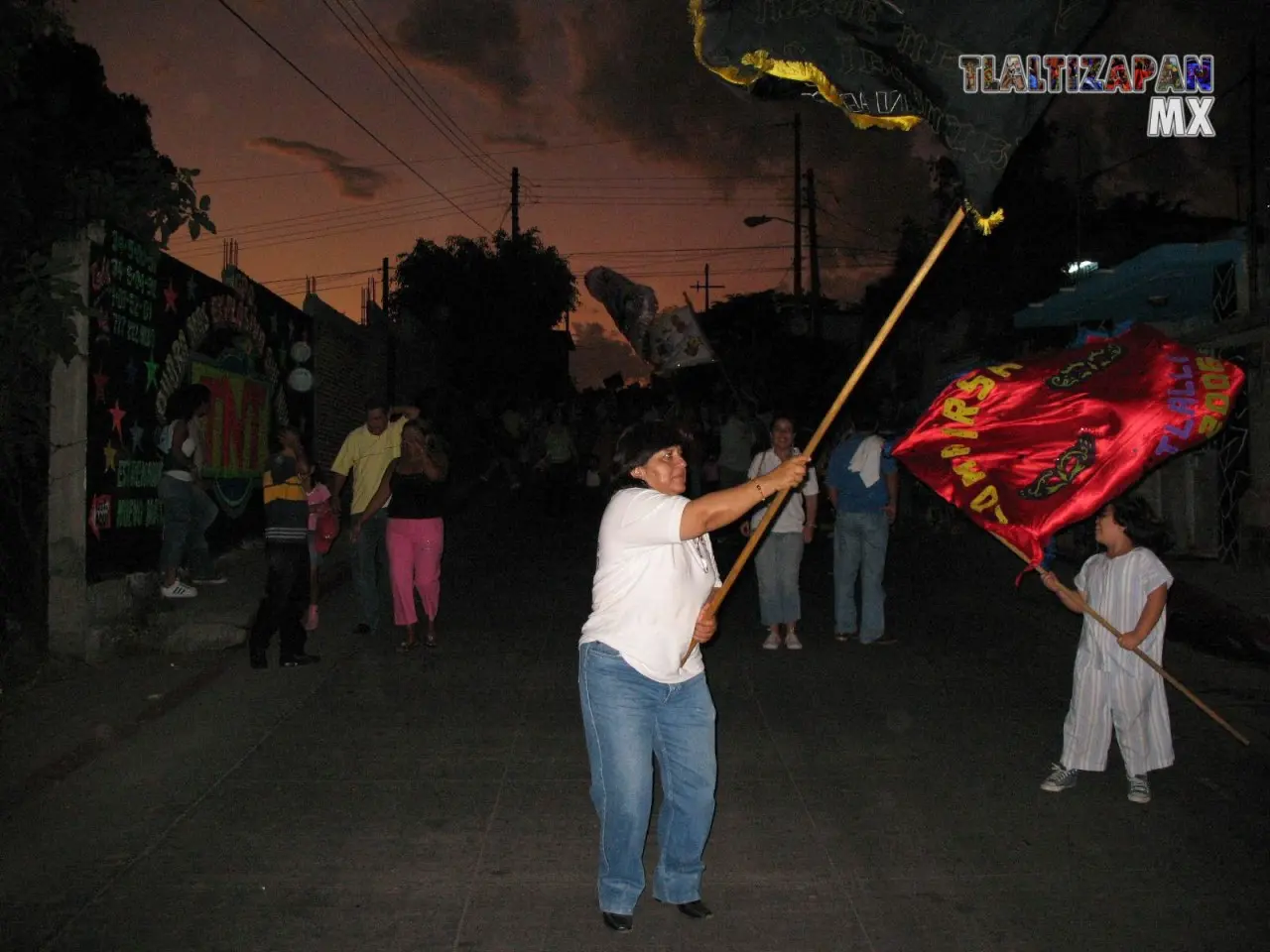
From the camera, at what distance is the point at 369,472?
32.1 ft

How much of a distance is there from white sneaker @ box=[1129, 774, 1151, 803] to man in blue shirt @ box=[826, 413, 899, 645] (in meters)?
3.85

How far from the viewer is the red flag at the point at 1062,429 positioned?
5.86 m

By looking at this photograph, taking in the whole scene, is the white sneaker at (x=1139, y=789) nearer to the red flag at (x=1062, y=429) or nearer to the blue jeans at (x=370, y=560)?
the red flag at (x=1062, y=429)

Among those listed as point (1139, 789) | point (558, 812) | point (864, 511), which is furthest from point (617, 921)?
point (864, 511)

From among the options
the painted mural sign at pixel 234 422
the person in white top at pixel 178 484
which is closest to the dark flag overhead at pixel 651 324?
the painted mural sign at pixel 234 422

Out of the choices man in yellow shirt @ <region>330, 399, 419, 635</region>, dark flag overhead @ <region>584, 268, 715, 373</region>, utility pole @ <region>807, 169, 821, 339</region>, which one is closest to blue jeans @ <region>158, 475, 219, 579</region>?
man in yellow shirt @ <region>330, 399, 419, 635</region>

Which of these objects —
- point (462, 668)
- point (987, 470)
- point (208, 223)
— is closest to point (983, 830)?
point (987, 470)

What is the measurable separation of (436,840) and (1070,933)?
8.54 ft

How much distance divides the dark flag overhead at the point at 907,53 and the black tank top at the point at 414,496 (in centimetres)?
515

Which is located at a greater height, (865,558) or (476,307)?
(476,307)

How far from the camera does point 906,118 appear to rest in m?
4.77

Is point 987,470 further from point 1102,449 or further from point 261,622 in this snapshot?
point 261,622

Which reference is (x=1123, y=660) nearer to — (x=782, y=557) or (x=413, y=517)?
(x=782, y=557)

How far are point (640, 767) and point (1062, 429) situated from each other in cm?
309
